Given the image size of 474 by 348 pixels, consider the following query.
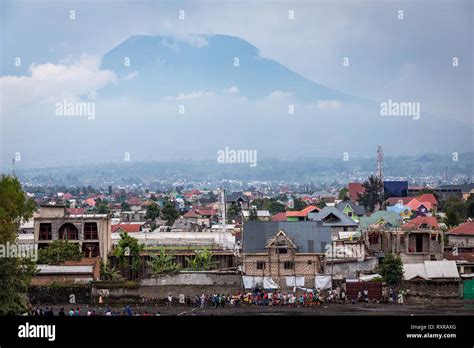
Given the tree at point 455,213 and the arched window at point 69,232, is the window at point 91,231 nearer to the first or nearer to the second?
the arched window at point 69,232

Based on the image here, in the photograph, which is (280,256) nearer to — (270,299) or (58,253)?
(270,299)

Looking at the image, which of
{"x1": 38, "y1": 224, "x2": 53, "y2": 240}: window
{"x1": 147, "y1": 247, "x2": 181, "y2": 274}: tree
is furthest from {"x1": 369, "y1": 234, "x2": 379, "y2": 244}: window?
{"x1": 38, "y1": 224, "x2": 53, "y2": 240}: window

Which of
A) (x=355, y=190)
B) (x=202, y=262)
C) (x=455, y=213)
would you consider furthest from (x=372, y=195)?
(x=202, y=262)

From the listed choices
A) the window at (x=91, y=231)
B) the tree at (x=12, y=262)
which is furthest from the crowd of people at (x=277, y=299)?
the window at (x=91, y=231)

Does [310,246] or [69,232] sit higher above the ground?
[69,232]

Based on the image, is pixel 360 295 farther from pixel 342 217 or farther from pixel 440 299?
pixel 342 217
